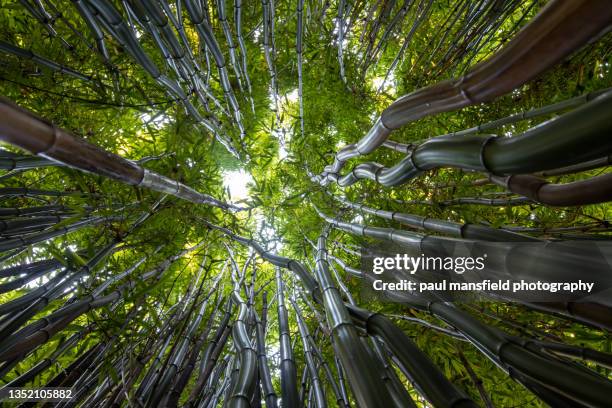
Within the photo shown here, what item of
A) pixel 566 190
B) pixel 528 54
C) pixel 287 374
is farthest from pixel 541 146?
pixel 287 374

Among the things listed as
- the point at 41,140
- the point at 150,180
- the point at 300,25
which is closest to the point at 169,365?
the point at 150,180

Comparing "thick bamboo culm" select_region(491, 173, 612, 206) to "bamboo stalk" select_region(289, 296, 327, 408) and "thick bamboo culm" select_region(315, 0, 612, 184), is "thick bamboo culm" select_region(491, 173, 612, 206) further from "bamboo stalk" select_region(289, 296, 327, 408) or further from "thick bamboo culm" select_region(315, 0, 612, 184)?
"bamboo stalk" select_region(289, 296, 327, 408)

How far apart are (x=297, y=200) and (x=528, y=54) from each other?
305cm

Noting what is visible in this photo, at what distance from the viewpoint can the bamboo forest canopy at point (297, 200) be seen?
0.65m

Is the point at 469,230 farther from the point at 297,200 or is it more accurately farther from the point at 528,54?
the point at 297,200

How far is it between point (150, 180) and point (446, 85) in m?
1.00

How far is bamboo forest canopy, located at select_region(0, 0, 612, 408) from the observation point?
2.12 feet

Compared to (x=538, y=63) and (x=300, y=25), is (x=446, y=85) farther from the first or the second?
(x=300, y=25)

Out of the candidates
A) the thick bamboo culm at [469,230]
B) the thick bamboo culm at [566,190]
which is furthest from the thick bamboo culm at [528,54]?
the thick bamboo culm at [469,230]

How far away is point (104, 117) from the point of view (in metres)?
2.76

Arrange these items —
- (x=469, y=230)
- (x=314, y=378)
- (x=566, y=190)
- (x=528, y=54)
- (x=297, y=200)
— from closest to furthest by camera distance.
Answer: (x=528, y=54) < (x=566, y=190) < (x=469, y=230) < (x=314, y=378) < (x=297, y=200)

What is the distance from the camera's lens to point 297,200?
350 cm

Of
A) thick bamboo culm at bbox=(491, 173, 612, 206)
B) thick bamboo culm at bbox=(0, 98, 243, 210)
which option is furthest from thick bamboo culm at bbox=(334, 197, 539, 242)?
thick bamboo culm at bbox=(0, 98, 243, 210)

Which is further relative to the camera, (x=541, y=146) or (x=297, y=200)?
(x=297, y=200)
